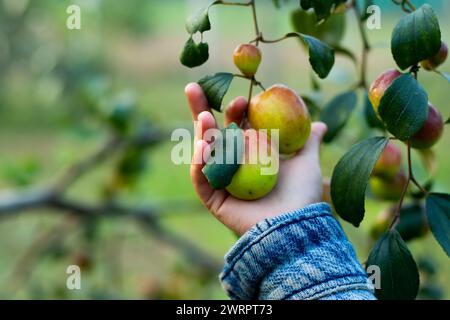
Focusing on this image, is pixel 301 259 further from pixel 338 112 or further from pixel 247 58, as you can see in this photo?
pixel 338 112

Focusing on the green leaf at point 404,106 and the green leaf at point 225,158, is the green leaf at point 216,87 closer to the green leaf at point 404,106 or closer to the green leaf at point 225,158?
the green leaf at point 225,158

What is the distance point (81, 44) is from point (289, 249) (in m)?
4.13

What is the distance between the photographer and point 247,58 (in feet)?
2.09

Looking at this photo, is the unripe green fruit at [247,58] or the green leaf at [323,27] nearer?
the unripe green fruit at [247,58]

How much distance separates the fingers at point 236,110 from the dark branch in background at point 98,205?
0.74m

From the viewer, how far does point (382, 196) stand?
0.88 m

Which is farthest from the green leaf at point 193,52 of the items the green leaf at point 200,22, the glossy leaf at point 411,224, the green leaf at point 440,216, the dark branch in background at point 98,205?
the dark branch in background at point 98,205

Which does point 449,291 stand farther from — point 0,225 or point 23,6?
point 23,6

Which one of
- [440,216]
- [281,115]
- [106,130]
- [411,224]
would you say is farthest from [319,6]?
[106,130]

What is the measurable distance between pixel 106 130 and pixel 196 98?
909 millimetres

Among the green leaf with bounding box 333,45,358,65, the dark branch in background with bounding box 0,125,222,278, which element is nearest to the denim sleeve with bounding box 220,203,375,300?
the green leaf with bounding box 333,45,358,65

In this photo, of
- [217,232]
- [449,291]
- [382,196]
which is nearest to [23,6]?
[217,232]

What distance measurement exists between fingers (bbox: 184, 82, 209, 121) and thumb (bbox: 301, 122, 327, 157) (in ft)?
0.47

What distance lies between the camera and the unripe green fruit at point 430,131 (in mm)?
662
